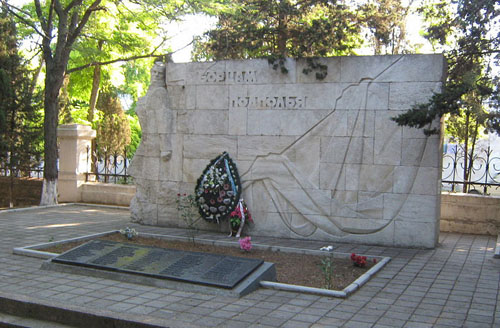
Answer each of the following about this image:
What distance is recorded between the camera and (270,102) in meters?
9.38

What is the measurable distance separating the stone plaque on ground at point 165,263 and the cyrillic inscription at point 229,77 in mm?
4013

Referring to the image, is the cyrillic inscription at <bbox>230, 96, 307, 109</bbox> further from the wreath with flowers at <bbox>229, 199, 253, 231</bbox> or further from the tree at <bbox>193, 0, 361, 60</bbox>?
the tree at <bbox>193, 0, 361, 60</bbox>

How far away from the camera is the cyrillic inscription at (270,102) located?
920 centimetres

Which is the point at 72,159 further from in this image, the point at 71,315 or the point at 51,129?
the point at 71,315

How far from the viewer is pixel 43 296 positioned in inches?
220

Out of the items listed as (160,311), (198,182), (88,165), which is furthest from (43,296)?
(88,165)

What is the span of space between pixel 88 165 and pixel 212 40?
199 inches

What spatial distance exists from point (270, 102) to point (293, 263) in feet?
11.1

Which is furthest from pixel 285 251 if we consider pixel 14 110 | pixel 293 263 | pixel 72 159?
pixel 14 110

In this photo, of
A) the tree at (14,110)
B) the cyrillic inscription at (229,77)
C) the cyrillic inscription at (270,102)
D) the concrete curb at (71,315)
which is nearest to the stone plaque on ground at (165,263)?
the concrete curb at (71,315)

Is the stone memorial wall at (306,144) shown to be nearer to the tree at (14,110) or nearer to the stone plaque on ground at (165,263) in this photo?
the stone plaque on ground at (165,263)

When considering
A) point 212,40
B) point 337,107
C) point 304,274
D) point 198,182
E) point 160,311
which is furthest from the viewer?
point 212,40

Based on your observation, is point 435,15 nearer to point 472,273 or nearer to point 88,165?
point 472,273

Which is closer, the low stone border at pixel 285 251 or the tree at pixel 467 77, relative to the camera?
the low stone border at pixel 285 251
